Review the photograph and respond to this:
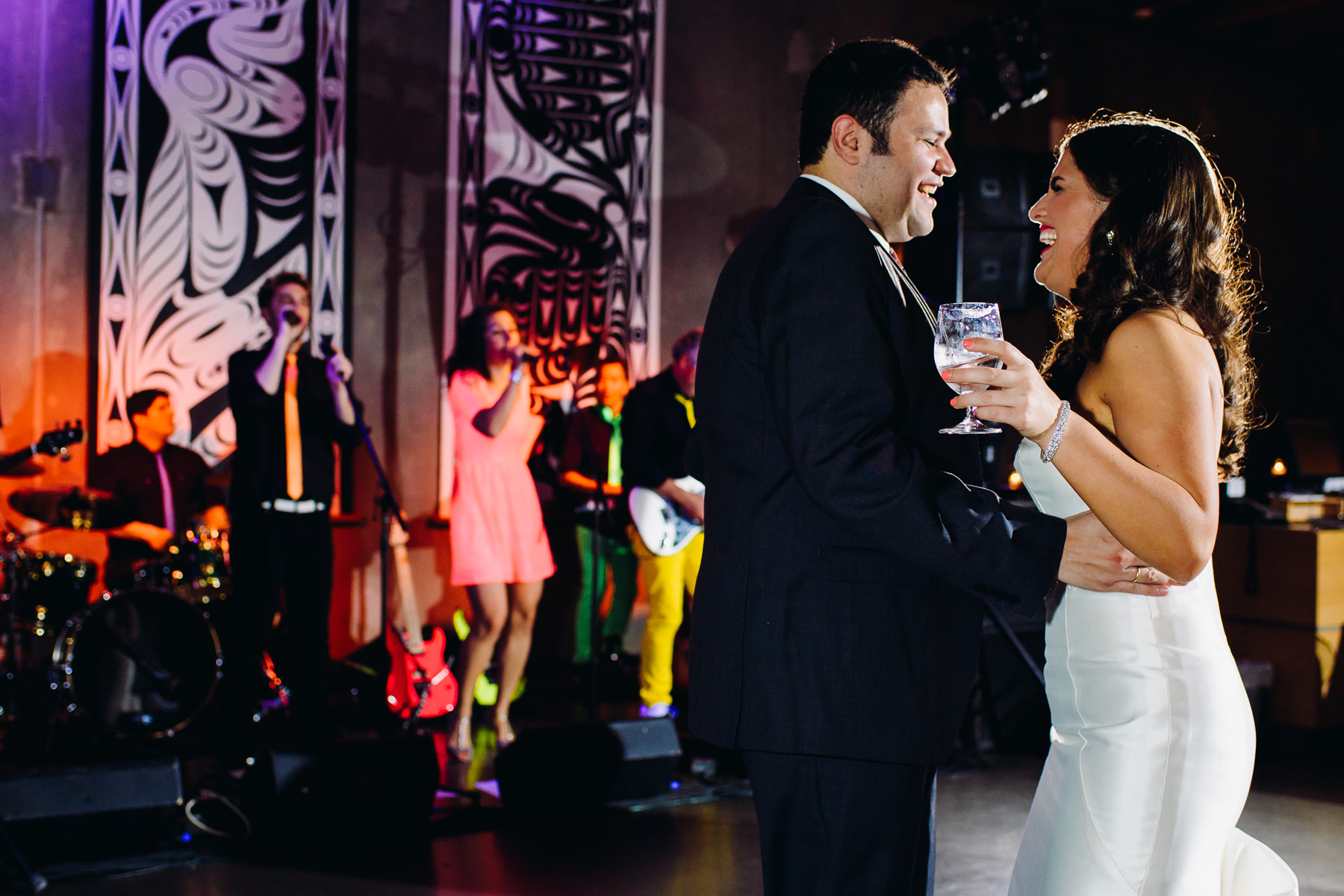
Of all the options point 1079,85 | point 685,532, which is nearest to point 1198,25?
point 1079,85

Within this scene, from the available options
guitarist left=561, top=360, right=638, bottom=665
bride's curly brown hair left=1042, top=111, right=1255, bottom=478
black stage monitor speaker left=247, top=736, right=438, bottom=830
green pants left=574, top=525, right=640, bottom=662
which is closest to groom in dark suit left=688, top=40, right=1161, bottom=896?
bride's curly brown hair left=1042, top=111, right=1255, bottom=478

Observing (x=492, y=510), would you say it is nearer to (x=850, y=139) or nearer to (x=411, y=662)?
(x=411, y=662)

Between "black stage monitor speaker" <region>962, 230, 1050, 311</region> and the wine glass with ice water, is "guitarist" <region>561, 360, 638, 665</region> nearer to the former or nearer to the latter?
"black stage monitor speaker" <region>962, 230, 1050, 311</region>

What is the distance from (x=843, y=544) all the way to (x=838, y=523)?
3 cm

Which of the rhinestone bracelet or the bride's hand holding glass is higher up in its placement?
the bride's hand holding glass

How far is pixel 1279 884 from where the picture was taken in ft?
6.11

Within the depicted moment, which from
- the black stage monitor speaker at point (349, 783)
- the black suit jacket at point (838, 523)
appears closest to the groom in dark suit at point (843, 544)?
the black suit jacket at point (838, 523)

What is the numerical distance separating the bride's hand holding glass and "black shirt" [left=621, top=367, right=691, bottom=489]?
3.29 m

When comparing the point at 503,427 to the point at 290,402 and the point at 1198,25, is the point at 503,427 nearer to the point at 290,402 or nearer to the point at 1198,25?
the point at 290,402

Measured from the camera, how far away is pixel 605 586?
6309 mm

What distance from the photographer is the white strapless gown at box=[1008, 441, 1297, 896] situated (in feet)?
5.91

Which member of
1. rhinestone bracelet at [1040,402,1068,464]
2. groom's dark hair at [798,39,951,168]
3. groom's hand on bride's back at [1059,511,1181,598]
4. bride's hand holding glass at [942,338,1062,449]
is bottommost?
groom's hand on bride's back at [1059,511,1181,598]

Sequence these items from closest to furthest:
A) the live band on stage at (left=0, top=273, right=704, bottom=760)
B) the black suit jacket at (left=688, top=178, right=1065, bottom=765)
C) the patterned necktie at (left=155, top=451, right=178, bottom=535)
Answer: the black suit jacket at (left=688, top=178, right=1065, bottom=765), the live band on stage at (left=0, top=273, right=704, bottom=760), the patterned necktie at (left=155, top=451, right=178, bottom=535)

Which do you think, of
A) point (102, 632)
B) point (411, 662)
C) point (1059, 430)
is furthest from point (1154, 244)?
point (102, 632)
